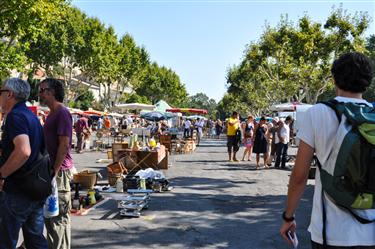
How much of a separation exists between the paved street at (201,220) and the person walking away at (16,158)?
192 centimetres

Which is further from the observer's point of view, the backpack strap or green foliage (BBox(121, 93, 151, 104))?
green foliage (BBox(121, 93, 151, 104))

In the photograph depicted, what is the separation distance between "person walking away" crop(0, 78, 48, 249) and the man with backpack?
85.5 inches

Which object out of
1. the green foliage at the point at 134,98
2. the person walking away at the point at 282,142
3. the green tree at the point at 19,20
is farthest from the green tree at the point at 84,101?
the person walking away at the point at 282,142

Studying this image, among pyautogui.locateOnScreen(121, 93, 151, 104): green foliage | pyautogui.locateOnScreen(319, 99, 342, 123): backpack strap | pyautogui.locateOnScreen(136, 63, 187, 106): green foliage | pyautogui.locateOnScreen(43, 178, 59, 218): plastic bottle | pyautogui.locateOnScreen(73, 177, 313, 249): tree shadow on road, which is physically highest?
pyautogui.locateOnScreen(136, 63, 187, 106): green foliage

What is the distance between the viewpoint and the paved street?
564 centimetres

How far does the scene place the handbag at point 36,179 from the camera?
350 cm

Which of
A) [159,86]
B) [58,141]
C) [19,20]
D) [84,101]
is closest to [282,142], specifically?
[58,141]

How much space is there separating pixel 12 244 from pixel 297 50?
27180 mm

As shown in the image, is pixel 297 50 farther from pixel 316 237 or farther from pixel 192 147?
pixel 316 237

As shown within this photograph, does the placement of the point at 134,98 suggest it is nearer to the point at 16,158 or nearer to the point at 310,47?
the point at 310,47

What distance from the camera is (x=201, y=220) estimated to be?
270 inches

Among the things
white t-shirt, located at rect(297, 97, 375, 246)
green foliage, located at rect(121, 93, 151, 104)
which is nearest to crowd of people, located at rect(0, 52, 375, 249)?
white t-shirt, located at rect(297, 97, 375, 246)

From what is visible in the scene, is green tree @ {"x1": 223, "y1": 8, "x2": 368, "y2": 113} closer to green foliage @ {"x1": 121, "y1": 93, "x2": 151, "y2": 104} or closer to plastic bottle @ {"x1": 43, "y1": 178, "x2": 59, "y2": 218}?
plastic bottle @ {"x1": 43, "y1": 178, "x2": 59, "y2": 218}

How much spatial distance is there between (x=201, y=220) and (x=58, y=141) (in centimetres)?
333
